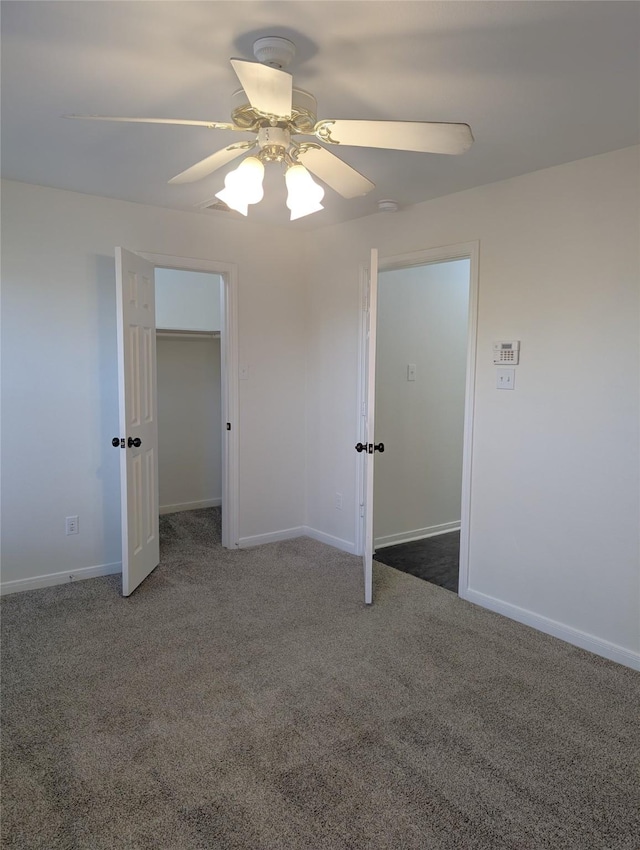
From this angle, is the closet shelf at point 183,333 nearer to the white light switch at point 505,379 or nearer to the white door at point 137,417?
the white door at point 137,417

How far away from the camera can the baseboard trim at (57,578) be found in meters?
3.25

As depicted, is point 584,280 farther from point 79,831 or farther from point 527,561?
point 79,831

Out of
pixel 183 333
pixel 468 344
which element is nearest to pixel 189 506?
pixel 183 333

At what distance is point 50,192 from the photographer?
320 cm

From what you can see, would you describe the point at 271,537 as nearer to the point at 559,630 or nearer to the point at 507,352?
the point at 559,630

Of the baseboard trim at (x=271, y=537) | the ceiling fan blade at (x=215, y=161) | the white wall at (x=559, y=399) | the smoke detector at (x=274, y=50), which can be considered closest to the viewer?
the smoke detector at (x=274, y=50)

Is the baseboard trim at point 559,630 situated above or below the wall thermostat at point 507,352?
Answer: below

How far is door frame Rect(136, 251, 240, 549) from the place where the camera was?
3928 millimetres

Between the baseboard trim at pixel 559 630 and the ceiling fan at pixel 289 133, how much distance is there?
89.8 inches

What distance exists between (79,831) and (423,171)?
2995 millimetres

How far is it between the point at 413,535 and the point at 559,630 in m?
1.70

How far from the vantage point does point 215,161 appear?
198 cm

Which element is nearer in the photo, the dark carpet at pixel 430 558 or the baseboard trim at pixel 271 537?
the dark carpet at pixel 430 558

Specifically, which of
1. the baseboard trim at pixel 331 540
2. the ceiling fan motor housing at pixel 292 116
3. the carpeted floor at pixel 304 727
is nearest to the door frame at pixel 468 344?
the carpeted floor at pixel 304 727
